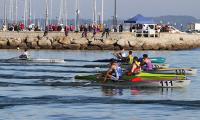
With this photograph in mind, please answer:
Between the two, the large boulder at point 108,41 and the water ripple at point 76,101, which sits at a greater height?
the large boulder at point 108,41

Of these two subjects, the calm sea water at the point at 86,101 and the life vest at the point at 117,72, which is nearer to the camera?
the calm sea water at the point at 86,101

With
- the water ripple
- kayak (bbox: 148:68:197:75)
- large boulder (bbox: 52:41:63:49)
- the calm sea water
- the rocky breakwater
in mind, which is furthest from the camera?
large boulder (bbox: 52:41:63:49)

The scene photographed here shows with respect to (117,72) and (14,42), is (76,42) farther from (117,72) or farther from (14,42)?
(117,72)

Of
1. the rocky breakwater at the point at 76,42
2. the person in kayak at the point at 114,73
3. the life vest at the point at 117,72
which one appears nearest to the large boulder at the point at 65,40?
the rocky breakwater at the point at 76,42

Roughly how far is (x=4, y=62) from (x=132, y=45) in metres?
30.1

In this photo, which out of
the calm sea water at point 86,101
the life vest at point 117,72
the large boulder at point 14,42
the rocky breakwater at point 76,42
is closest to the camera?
the calm sea water at point 86,101

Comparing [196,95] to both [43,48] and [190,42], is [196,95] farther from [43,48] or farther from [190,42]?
[190,42]

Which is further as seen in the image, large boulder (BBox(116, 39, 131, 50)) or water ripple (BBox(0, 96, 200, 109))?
large boulder (BBox(116, 39, 131, 50))

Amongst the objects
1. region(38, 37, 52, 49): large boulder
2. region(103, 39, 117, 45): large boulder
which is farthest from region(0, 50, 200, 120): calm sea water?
region(103, 39, 117, 45): large boulder

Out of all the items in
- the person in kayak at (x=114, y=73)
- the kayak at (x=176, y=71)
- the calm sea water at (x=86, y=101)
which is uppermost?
the person in kayak at (x=114, y=73)

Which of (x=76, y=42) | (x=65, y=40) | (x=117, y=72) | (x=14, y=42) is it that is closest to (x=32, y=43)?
(x=14, y=42)

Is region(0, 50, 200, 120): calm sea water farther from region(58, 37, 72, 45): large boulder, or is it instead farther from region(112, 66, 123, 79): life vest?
region(58, 37, 72, 45): large boulder

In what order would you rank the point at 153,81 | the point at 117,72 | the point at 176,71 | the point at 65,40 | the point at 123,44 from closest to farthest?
the point at 153,81 < the point at 117,72 < the point at 176,71 < the point at 123,44 < the point at 65,40

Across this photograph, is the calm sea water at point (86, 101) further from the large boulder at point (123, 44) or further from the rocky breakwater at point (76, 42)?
the rocky breakwater at point (76, 42)
